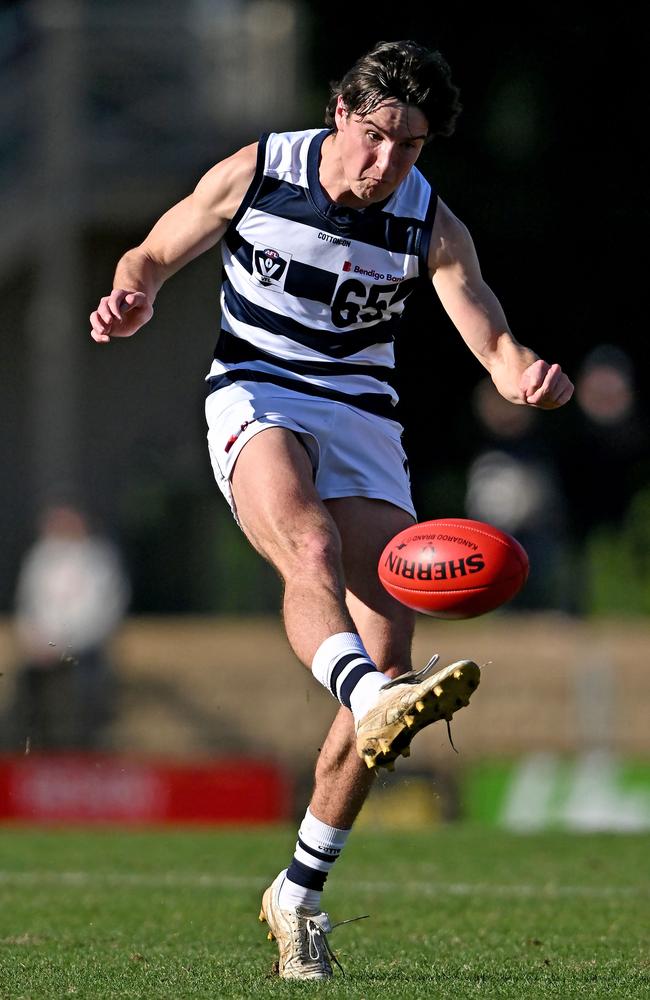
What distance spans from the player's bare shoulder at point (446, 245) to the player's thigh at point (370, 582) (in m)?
0.84

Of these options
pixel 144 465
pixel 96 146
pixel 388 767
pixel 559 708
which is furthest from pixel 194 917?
pixel 96 146

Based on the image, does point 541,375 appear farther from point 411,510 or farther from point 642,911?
point 642,911

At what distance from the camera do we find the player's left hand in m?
5.63

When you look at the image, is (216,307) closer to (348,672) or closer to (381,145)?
(381,145)

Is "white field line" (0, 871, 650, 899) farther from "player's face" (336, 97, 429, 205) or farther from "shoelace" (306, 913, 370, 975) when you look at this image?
"player's face" (336, 97, 429, 205)

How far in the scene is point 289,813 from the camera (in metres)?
12.4

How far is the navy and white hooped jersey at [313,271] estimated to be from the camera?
5930 mm

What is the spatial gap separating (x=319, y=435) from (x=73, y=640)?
7.41 meters

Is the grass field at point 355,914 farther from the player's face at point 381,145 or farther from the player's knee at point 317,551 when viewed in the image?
the player's face at point 381,145

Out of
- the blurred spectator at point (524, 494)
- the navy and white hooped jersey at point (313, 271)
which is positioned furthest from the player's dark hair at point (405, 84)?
the blurred spectator at point (524, 494)

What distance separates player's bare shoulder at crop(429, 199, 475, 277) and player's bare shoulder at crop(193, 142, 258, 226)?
2.13 feet

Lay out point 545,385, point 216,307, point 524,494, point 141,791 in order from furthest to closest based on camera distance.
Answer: point 216,307, point 141,791, point 524,494, point 545,385

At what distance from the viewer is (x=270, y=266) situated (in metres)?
5.98

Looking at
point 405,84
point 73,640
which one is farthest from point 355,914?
point 73,640
